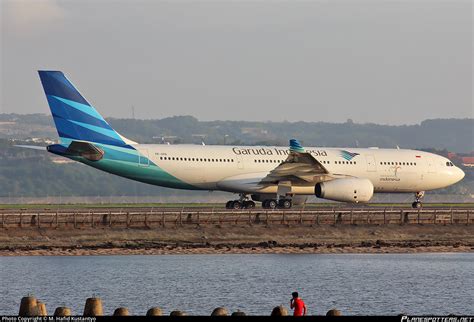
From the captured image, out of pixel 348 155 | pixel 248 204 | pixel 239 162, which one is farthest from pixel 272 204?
pixel 348 155

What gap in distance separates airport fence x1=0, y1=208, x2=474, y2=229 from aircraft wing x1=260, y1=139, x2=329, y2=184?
6559 mm

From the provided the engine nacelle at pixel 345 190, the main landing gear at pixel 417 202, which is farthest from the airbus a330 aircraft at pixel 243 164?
the main landing gear at pixel 417 202

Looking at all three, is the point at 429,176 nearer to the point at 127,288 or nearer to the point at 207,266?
the point at 207,266

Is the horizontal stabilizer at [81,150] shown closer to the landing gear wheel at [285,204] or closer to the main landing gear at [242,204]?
the main landing gear at [242,204]

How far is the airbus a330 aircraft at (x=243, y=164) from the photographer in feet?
232

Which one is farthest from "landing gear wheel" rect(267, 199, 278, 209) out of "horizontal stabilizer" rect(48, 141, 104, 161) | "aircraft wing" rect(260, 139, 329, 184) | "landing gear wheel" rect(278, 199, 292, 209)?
"horizontal stabilizer" rect(48, 141, 104, 161)

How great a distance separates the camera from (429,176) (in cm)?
7956

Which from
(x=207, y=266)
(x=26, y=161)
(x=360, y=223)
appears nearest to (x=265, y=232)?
(x=360, y=223)

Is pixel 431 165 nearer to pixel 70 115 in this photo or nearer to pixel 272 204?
pixel 272 204

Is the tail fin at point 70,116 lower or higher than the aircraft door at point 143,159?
higher

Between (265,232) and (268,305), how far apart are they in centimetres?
2365

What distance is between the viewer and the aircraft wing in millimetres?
72875

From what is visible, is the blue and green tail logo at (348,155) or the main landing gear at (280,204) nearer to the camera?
the main landing gear at (280,204)

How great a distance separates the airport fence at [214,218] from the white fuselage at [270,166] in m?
7.40
